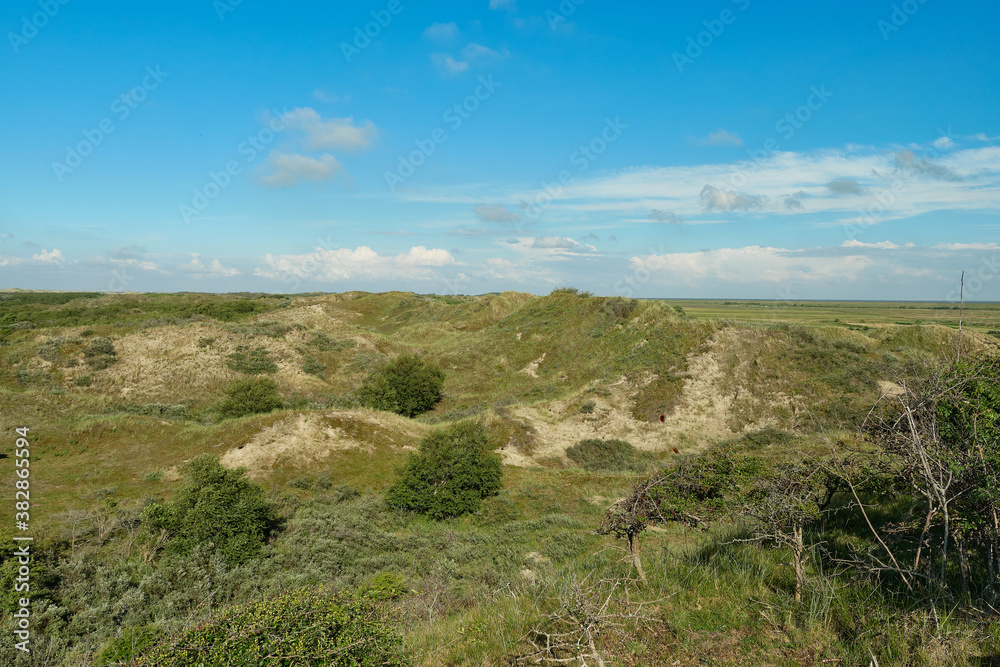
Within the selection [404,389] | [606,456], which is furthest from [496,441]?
[404,389]

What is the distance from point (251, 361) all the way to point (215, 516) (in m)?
28.0

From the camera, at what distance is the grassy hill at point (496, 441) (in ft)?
16.6

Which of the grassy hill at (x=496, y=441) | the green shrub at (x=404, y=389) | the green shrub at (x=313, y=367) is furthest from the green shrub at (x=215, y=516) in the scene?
the green shrub at (x=313, y=367)

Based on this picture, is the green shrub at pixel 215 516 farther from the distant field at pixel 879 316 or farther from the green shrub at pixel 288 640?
the distant field at pixel 879 316

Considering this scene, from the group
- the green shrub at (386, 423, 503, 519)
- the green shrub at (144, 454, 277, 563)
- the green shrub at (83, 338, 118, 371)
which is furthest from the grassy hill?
the green shrub at (386, 423, 503, 519)

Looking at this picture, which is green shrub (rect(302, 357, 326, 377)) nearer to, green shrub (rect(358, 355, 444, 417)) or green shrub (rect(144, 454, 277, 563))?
green shrub (rect(358, 355, 444, 417))

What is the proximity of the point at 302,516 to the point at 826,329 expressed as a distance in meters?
34.9

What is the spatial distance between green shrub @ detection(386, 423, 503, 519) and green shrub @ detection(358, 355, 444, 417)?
1232 centimetres

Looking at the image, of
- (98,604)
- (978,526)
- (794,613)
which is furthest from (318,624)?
(98,604)

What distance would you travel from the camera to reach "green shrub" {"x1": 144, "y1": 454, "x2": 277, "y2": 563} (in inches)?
435

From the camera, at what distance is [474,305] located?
204ft

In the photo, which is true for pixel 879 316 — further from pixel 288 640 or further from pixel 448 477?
pixel 288 640

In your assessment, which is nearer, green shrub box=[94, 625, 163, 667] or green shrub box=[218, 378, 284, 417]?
green shrub box=[94, 625, 163, 667]

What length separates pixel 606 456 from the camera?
23.5 m
